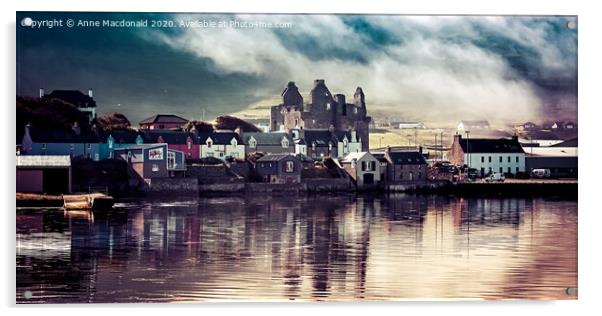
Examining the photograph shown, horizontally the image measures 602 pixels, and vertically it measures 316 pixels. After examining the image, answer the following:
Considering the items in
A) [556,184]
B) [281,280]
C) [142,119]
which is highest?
[142,119]

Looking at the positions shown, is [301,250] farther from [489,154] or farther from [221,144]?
[489,154]

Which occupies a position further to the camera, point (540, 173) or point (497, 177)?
point (497, 177)

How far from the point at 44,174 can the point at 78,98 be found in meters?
0.71

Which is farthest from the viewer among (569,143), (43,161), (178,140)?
(178,140)

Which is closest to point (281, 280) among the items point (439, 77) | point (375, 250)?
point (375, 250)

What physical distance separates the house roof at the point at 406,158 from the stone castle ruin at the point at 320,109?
454 mm

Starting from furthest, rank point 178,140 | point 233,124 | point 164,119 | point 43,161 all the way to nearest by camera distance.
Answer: point 233,124 < point 178,140 < point 164,119 < point 43,161

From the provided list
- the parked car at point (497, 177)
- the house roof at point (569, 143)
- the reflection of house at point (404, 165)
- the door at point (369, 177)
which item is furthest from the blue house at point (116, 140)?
the house roof at point (569, 143)

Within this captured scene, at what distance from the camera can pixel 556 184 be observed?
9258 millimetres

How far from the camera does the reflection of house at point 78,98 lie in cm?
870

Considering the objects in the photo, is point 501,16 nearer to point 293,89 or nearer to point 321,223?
point 293,89

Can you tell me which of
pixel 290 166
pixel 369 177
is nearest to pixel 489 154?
pixel 369 177

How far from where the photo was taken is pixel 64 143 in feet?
29.1
